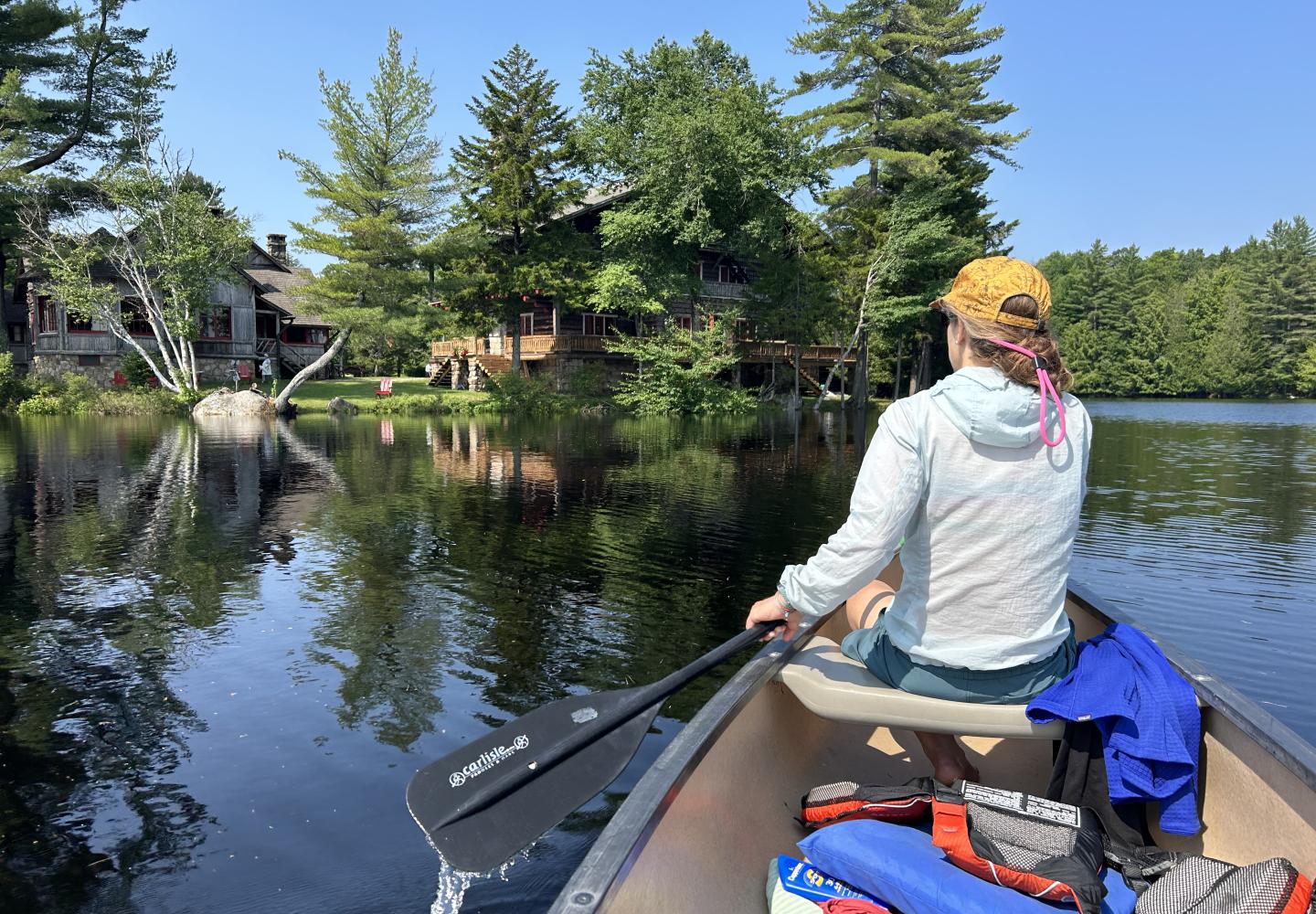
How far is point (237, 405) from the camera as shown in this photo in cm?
3006

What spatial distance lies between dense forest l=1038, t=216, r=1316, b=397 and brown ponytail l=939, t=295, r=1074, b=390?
223 ft

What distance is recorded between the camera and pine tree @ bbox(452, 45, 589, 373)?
103 ft

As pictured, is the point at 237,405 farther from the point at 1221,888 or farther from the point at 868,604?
the point at 1221,888

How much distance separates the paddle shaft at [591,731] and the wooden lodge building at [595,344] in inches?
1250

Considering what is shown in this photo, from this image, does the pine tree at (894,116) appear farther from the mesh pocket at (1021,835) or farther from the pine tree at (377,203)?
the mesh pocket at (1021,835)

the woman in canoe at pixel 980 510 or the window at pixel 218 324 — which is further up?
the window at pixel 218 324

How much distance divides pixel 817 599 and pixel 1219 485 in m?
15.9

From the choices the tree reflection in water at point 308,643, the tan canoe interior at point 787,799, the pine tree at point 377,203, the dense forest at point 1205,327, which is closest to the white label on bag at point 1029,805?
the tan canoe interior at point 787,799

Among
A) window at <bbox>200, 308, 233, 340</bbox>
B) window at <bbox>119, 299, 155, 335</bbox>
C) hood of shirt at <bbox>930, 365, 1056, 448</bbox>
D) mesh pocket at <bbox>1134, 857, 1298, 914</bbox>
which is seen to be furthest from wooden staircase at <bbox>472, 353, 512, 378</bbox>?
mesh pocket at <bbox>1134, 857, 1298, 914</bbox>

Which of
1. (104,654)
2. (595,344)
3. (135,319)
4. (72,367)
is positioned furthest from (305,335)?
(104,654)

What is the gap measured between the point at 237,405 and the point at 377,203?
339 inches

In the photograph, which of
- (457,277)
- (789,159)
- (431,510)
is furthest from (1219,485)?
(457,277)

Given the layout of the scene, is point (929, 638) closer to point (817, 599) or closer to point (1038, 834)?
point (817, 599)

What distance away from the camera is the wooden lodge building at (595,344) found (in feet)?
116
